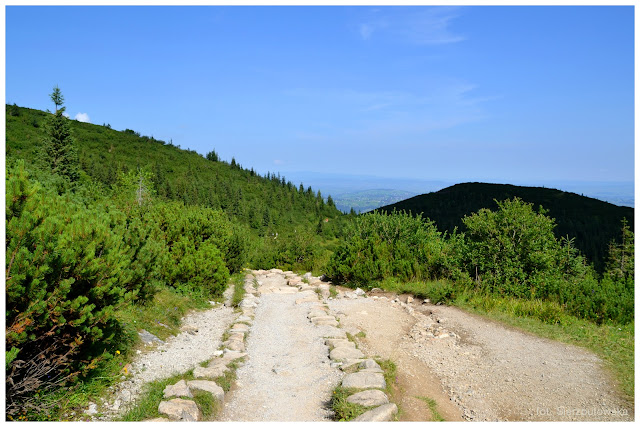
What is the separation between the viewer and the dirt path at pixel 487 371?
4.98m

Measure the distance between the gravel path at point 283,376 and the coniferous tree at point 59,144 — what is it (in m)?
37.2

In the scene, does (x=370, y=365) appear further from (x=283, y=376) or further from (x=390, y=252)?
(x=390, y=252)

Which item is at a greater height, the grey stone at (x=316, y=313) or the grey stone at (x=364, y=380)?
the grey stone at (x=364, y=380)

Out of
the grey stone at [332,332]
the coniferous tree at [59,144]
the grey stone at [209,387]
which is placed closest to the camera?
the grey stone at [209,387]

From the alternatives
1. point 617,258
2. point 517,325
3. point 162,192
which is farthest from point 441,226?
point 517,325

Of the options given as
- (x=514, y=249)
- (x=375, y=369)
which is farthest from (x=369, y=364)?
(x=514, y=249)

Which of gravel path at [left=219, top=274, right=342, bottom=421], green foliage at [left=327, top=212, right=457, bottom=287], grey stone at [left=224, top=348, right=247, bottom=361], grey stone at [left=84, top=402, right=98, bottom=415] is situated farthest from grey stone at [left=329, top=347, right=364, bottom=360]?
green foliage at [left=327, top=212, right=457, bottom=287]

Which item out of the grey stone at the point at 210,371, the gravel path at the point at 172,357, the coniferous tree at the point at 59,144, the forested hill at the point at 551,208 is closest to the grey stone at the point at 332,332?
the gravel path at the point at 172,357

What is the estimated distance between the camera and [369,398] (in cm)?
495

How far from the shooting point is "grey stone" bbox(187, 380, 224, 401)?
5181 mm

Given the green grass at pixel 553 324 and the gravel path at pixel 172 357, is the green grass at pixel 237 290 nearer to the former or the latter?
the gravel path at pixel 172 357

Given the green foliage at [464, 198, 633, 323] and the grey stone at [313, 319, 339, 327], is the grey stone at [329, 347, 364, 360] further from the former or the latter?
the green foliage at [464, 198, 633, 323]

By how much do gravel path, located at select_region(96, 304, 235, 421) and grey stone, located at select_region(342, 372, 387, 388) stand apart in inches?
97.5

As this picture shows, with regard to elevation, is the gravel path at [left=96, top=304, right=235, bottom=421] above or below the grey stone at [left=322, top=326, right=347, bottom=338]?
below
